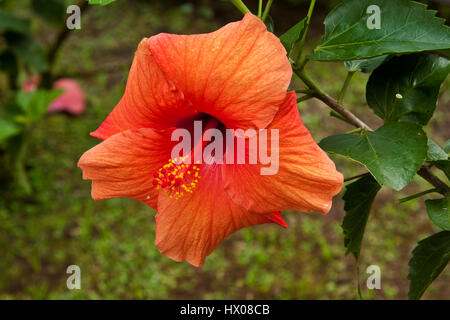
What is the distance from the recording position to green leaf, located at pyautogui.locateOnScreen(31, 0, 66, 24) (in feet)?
8.41

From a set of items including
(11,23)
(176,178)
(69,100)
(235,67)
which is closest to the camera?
(235,67)

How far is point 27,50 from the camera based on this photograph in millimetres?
2457

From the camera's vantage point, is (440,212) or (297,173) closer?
(297,173)

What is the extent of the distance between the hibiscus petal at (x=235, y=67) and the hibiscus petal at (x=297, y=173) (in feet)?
0.11

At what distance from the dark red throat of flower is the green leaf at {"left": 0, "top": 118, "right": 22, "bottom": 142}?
4.80 feet

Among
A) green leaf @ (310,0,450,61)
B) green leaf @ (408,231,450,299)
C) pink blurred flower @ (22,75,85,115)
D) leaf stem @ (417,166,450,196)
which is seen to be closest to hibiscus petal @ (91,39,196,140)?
green leaf @ (310,0,450,61)

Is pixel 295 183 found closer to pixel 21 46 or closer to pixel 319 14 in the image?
pixel 21 46

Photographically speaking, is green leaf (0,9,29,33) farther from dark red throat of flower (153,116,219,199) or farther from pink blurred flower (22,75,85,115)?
dark red throat of flower (153,116,219,199)

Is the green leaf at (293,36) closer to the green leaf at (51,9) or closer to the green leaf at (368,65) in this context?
the green leaf at (368,65)

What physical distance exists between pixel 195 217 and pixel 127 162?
0.52 ft

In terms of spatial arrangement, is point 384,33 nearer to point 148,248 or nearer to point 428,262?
point 428,262

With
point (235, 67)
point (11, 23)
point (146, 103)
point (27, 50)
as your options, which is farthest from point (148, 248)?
point (235, 67)
